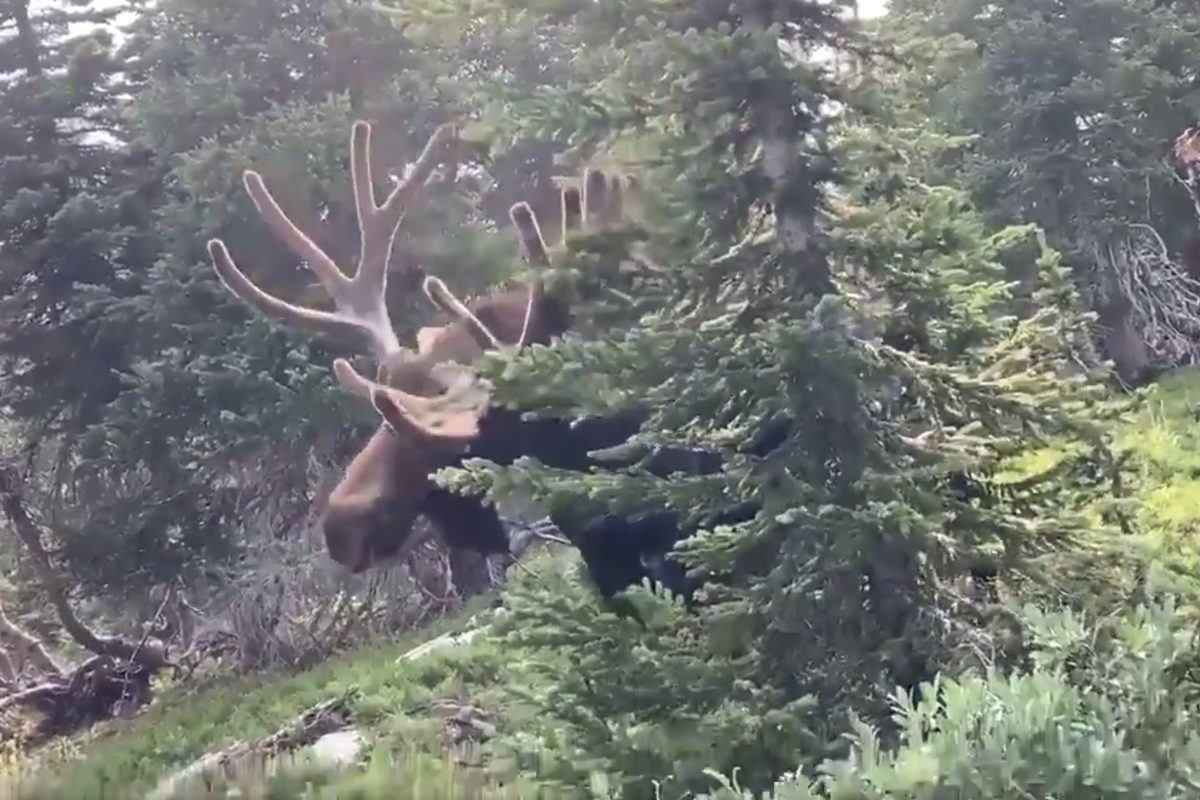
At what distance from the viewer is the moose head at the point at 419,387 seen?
3863 millimetres

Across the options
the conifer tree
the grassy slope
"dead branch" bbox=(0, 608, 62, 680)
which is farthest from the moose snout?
"dead branch" bbox=(0, 608, 62, 680)

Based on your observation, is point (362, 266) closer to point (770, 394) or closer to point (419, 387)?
point (419, 387)

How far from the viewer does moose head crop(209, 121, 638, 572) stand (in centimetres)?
386

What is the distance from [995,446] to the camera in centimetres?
314

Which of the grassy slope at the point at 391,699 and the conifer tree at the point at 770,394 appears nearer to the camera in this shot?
the grassy slope at the point at 391,699

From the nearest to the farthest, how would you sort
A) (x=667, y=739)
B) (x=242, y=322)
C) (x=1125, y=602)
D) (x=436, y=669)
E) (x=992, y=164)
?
(x=667, y=739), (x=1125, y=602), (x=436, y=669), (x=242, y=322), (x=992, y=164)

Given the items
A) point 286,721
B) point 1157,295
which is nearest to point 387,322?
point 286,721

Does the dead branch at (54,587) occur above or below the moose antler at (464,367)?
Answer: below

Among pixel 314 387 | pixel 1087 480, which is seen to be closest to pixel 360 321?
pixel 1087 480

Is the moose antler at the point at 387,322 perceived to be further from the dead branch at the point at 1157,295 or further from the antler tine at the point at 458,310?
the dead branch at the point at 1157,295

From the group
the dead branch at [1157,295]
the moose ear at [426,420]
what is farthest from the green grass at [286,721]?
the dead branch at [1157,295]

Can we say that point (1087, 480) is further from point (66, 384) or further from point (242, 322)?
point (66, 384)

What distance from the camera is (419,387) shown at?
438 centimetres

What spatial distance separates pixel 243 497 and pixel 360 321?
16.5ft
